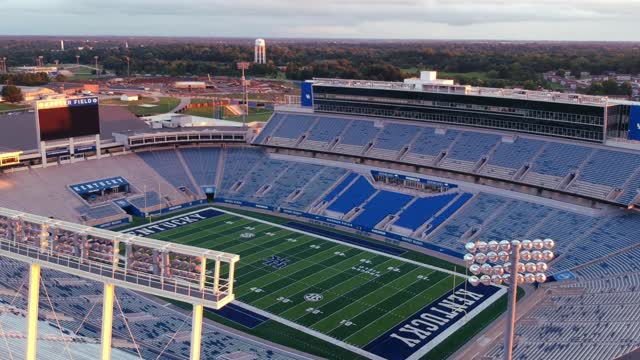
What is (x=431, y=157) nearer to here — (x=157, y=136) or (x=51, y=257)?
(x=157, y=136)

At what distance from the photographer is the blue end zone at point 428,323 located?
32.6 meters

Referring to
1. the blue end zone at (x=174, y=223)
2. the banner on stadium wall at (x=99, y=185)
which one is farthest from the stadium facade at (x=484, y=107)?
the banner on stadium wall at (x=99, y=185)

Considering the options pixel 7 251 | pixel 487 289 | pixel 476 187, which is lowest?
pixel 487 289

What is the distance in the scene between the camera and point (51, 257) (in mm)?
19266

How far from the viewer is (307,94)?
65.8 metres

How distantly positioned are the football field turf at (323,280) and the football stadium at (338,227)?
17cm

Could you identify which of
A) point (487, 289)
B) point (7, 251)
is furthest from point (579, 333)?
point (7, 251)

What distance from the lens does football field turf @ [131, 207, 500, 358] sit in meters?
36.1

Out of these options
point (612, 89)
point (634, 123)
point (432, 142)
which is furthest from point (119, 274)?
point (612, 89)

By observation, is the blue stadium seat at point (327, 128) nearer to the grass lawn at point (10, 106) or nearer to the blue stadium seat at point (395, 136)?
the blue stadium seat at point (395, 136)

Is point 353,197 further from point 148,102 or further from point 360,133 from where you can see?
point 148,102

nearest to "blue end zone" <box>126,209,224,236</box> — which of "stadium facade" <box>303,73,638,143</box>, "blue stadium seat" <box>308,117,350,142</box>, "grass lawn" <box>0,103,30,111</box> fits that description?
"blue stadium seat" <box>308,117,350,142</box>

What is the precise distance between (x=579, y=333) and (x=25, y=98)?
110873 mm

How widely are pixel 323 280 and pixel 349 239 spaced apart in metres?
8.95
